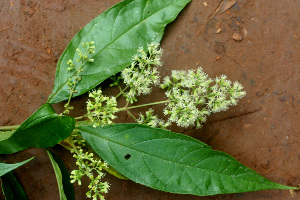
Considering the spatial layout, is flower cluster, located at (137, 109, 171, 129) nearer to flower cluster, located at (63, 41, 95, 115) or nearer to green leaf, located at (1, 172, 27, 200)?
flower cluster, located at (63, 41, 95, 115)

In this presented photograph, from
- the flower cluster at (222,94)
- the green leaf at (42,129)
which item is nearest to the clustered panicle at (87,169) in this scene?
the green leaf at (42,129)

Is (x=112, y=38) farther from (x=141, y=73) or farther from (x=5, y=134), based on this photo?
(x=5, y=134)

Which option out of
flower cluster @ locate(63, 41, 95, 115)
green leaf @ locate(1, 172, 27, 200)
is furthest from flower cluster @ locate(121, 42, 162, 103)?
green leaf @ locate(1, 172, 27, 200)

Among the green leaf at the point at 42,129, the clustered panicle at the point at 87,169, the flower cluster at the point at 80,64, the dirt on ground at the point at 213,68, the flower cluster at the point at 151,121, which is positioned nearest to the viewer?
the green leaf at the point at 42,129

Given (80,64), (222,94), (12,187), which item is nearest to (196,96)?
(222,94)

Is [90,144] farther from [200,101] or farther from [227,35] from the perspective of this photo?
[227,35]

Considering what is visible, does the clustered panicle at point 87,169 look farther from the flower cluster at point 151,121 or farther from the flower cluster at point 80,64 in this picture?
the flower cluster at point 151,121
